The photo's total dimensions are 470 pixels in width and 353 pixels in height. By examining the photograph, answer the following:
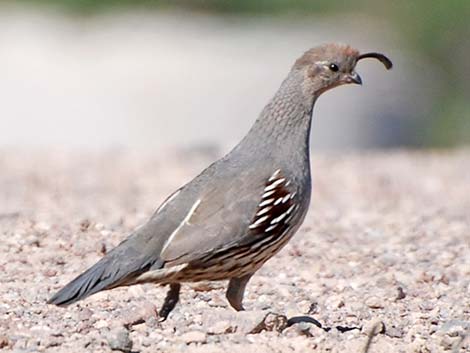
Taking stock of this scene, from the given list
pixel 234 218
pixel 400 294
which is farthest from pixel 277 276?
pixel 234 218

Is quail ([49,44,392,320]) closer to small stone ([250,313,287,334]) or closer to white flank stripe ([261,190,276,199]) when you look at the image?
white flank stripe ([261,190,276,199])

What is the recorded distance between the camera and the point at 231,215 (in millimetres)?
5605

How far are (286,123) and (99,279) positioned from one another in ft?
3.99

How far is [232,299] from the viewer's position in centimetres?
568

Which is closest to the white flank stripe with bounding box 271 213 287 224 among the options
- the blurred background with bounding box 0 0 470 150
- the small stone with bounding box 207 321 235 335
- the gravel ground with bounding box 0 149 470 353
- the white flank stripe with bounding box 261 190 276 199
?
the white flank stripe with bounding box 261 190 276 199

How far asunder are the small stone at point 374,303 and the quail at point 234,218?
57 cm

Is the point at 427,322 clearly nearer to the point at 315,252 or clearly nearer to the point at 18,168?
the point at 315,252

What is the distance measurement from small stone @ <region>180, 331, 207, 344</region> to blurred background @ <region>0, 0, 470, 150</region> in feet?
23.4

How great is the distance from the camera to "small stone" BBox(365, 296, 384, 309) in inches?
238

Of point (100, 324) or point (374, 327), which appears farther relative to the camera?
point (100, 324)

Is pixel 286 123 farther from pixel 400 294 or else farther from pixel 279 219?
pixel 400 294

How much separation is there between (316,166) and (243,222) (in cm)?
555

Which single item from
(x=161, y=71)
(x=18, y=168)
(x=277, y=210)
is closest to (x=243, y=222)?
(x=277, y=210)

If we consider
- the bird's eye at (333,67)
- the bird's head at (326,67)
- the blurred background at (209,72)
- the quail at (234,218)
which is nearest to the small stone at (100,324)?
the quail at (234,218)
